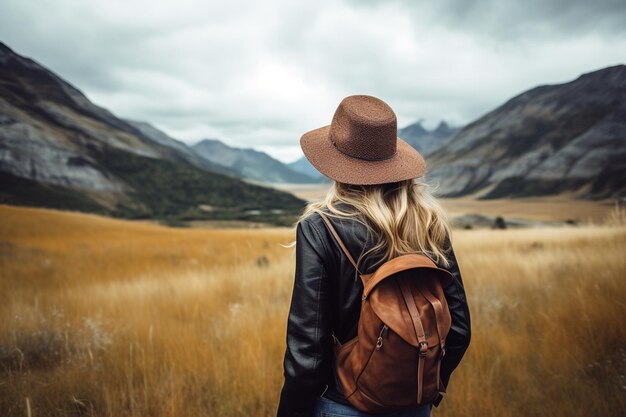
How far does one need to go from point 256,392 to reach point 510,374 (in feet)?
7.92

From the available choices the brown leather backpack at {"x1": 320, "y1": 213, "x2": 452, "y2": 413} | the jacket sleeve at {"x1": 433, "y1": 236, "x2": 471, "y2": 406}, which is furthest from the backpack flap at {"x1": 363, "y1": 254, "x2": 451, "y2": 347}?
the jacket sleeve at {"x1": 433, "y1": 236, "x2": 471, "y2": 406}

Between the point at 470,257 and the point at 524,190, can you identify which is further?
the point at 524,190

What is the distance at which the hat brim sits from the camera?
59.7 inches

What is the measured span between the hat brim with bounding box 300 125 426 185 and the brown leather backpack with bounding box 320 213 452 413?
1.30 feet

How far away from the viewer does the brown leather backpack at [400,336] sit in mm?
1227

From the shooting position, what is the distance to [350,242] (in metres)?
1.44

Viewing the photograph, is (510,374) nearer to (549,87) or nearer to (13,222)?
(13,222)

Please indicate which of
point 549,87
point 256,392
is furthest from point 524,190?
point 256,392

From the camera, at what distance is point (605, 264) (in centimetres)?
516

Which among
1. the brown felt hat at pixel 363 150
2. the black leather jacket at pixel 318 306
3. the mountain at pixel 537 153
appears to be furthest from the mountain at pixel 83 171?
the black leather jacket at pixel 318 306

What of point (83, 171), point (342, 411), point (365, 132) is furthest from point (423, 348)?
point (83, 171)

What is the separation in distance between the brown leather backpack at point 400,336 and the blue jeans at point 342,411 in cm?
11

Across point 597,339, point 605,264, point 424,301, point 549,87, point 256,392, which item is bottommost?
point 256,392

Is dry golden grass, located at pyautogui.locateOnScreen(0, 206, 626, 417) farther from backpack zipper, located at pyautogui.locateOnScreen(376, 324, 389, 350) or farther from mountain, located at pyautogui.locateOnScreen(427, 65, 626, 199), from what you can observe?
mountain, located at pyautogui.locateOnScreen(427, 65, 626, 199)
